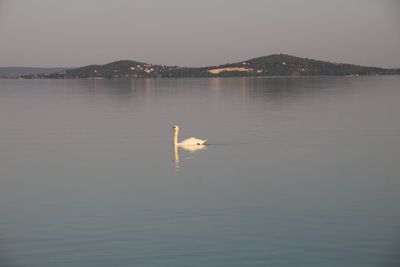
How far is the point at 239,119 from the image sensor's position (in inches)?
1681

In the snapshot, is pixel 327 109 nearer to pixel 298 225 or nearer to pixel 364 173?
pixel 364 173

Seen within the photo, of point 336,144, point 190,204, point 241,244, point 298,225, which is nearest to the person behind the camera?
point 241,244

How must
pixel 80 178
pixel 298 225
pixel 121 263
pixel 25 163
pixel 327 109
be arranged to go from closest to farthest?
pixel 121 263
pixel 298 225
pixel 80 178
pixel 25 163
pixel 327 109

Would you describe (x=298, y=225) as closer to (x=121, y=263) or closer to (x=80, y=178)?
(x=121, y=263)

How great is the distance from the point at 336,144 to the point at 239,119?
14206 millimetres

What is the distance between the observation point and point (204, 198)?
59.7 feet

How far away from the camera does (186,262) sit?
42.3ft

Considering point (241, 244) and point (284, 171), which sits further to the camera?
point (284, 171)

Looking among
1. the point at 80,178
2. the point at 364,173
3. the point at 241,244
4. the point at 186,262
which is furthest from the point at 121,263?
the point at 364,173

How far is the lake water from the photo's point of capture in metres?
13.5

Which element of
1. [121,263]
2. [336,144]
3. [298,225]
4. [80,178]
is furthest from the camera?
[336,144]

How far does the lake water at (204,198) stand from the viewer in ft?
44.3

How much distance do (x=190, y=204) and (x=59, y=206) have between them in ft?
9.93

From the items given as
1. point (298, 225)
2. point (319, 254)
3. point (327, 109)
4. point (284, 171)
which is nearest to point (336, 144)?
point (284, 171)
